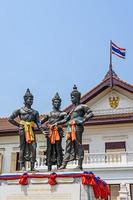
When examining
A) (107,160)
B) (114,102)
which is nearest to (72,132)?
(107,160)

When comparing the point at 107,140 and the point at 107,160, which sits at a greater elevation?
the point at 107,140

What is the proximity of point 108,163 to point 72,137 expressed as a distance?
1019 centimetres

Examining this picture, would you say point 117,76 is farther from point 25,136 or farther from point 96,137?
point 25,136

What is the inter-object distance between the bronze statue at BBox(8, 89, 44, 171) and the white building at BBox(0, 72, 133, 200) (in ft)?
29.3

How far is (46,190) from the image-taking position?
28.8 ft

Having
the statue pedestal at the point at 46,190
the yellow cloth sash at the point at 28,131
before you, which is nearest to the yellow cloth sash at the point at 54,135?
the yellow cloth sash at the point at 28,131

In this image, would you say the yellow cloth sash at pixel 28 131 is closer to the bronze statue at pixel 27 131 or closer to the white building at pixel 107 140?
the bronze statue at pixel 27 131

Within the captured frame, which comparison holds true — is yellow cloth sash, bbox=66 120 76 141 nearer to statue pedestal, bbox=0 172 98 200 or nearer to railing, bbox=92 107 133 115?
statue pedestal, bbox=0 172 98 200

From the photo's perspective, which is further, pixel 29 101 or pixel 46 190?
pixel 29 101

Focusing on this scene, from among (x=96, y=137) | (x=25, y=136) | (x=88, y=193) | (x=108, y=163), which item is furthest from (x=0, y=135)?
(x=88, y=193)

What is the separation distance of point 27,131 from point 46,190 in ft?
5.62

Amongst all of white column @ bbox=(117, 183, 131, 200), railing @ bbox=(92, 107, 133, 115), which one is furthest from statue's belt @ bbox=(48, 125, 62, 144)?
railing @ bbox=(92, 107, 133, 115)

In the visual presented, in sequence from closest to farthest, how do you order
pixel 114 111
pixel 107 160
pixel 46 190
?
1. pixel 46 190
2. pixel 107 160
3. pixel 114 111

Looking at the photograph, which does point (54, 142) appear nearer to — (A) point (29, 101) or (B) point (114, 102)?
(A) point (29, 101)
